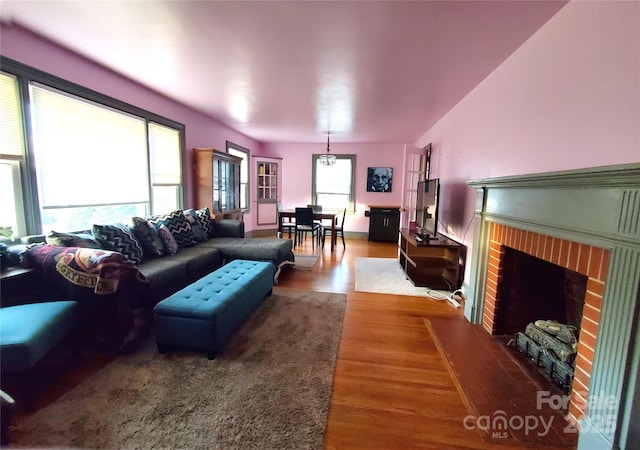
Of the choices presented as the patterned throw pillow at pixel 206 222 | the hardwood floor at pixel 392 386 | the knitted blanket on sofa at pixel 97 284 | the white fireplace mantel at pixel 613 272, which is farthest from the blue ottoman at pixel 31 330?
the white fireplace mantel at pixel 613 272

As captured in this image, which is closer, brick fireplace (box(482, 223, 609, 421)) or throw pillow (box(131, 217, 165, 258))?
brick fireplace (box(482, 223, 609, 421))

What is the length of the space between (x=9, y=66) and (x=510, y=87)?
4.12 m

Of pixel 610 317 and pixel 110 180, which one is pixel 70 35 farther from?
pixel 610 317

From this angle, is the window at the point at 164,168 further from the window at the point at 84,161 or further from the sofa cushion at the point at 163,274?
the sofa cushion at the point at 163,274

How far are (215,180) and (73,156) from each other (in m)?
2.03

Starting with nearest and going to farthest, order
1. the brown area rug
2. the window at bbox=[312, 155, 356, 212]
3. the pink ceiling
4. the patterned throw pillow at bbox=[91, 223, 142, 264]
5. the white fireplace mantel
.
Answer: the white fireplace mantel, the brown area rug, the pink ceiling, the patterned throw pillow at bbox=[91, 223, 142, 264], the window at bbox=[312, 155, 356, 212]

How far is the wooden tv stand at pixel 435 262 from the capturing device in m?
3.39

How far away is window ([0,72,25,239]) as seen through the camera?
85.7 inches

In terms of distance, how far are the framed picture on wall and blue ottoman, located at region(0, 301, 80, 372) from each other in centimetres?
Answer: 628

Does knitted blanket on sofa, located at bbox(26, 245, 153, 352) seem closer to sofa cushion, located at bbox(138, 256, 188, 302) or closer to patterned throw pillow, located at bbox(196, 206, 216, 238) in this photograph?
sofa cushion, located at bbox(138, 256, 188, 302)

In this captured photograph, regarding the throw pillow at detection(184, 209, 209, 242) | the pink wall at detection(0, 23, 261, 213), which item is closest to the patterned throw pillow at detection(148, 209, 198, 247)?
the throw pillow at detection(184, 209, 209, 242)

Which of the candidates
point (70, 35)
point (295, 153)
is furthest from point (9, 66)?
point (295, 153)

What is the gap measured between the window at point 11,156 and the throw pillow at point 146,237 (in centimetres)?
82

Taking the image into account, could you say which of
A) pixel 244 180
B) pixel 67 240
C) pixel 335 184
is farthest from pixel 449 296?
pixel 244 180
